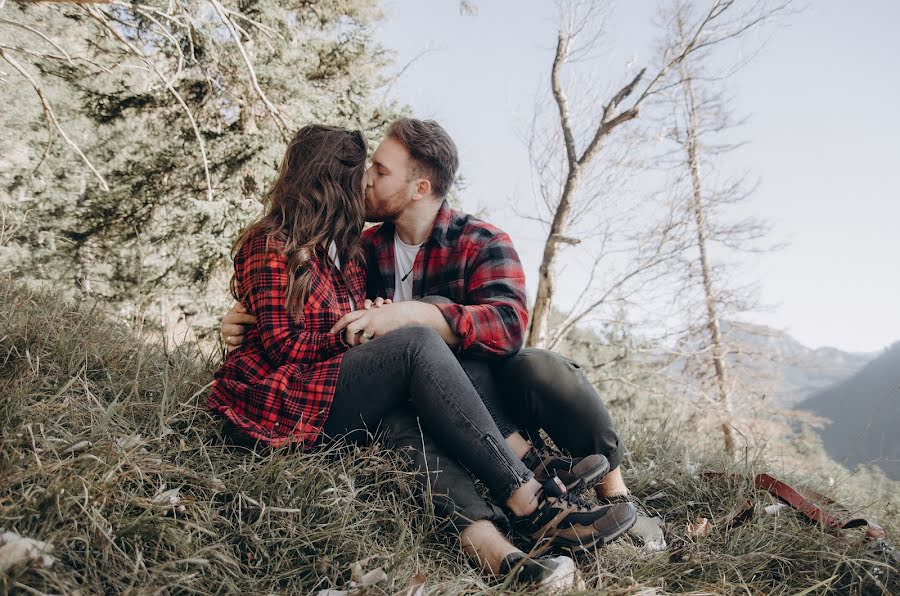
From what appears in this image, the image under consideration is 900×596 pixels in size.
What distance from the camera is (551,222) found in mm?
7633

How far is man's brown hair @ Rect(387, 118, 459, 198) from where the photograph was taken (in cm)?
256

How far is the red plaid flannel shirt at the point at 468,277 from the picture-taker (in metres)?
2.09

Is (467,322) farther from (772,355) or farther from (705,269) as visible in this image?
(772,355)

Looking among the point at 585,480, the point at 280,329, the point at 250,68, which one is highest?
the point at 250,68

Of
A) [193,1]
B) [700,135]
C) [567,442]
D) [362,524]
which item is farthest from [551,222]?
[362,524]

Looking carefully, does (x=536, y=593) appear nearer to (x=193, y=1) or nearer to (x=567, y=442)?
(x=567, y=442)

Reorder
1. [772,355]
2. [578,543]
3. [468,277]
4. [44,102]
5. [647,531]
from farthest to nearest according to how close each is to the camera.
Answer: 1. [772,355]
2. [44,102]
3. [468,277]
4. [647,531]
5. [578,543]

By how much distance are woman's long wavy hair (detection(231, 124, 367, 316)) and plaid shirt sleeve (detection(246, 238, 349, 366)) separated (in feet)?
0.25

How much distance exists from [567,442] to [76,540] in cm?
168

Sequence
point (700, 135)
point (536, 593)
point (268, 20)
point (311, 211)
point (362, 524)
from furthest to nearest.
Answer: point (700, 135), point (268, 20), point (311, 211), point (362, 524), point (536, 593)

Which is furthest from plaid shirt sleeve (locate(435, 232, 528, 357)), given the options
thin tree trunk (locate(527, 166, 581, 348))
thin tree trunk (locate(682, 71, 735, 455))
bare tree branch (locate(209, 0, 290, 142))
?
thin tree trunk (locate(682, 71, 735, 455))

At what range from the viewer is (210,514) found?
1.45 m

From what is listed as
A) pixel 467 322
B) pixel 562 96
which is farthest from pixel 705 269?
pixel 467 322

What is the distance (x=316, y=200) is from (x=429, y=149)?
70 cm
